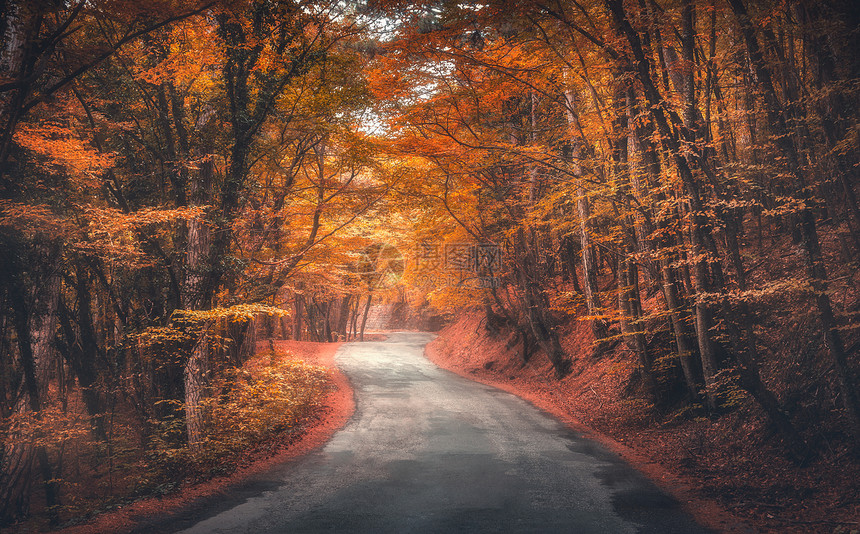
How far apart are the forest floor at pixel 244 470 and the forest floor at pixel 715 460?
18.7ft

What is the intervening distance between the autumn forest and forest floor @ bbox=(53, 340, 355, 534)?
0.44 m

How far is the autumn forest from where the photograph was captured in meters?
7.16

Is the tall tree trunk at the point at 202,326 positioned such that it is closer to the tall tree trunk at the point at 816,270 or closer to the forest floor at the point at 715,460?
the forest floor at the point at 715,460

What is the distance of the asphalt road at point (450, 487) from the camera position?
527 cm

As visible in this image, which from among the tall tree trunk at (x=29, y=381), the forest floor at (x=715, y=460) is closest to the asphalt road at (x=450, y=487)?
the forest floor at (x=715, y=460)

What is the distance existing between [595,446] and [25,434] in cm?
1341

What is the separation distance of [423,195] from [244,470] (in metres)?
10.6

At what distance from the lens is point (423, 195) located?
1577cm

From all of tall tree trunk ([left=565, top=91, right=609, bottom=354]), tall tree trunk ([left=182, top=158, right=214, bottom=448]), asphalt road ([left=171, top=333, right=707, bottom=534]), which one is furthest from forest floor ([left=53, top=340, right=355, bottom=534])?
tall tree trunk ([left=565, top=91, right=609, bottom=354])

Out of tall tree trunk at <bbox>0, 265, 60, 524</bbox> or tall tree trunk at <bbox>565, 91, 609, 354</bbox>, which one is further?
tall tree trunk at <bbox>565, 91, 609, 354</bbox>

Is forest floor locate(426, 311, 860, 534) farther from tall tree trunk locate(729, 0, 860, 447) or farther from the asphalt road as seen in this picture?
tall tree trunk locate(729, 0, 860, 447)

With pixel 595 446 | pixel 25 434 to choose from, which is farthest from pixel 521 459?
pixel 25 434

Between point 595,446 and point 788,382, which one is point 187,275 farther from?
point 788,382

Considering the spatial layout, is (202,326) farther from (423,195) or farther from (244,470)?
(423,195)
